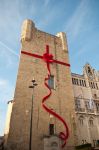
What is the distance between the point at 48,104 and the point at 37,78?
480 cm

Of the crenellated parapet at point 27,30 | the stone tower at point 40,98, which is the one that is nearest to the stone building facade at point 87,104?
the stone tower at point 40,98

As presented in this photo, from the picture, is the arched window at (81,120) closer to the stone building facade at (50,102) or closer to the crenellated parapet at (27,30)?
the stone building facade at (50,102)

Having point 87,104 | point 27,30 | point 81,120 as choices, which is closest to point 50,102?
point 81,120

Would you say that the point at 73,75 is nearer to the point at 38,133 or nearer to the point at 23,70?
the point at 23,70

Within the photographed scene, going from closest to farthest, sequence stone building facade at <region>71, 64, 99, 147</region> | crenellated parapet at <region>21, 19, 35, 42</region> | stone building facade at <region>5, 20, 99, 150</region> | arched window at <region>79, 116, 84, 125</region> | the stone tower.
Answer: the stone tower
stone building facade at <region>5, 20, 99, 150</region>
stone building facade at <region>71, 64, 99, 147</region>
arched window at <region>79, 116, 84, 125</region>
crenellated parapet at <region>21, 19, 35, 42</region>

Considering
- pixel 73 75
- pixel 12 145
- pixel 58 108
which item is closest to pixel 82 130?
pixel 58 108

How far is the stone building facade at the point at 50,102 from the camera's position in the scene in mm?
20109

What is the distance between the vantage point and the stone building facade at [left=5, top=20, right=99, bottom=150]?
66.0 feet

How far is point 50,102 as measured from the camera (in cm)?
2414

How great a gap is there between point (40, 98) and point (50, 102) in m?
1.80

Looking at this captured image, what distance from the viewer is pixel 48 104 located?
2380 centimetres

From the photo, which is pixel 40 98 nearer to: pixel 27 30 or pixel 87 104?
pixel 87 104

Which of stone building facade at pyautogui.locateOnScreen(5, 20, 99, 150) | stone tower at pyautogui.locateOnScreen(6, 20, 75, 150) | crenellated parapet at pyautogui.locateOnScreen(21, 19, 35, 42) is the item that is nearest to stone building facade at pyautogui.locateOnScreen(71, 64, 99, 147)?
stone building facade at pyautogui.locateOnScreen(5, 20, 99, 150)

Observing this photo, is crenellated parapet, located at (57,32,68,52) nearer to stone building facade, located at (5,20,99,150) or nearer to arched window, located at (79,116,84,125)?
stone building facade, located at (5,20,99,150)
